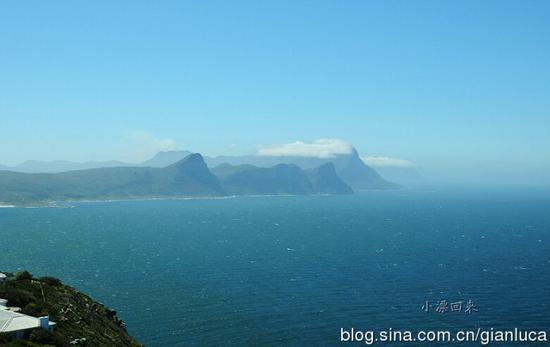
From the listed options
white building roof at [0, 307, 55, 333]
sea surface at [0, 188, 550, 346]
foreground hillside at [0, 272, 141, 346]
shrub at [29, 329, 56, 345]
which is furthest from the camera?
sea surface at [0, 188, 550, 346]

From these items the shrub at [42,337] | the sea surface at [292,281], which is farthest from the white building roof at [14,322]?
Answer: the sea surface at [292,281]

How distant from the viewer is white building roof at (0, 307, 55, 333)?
36056 mm

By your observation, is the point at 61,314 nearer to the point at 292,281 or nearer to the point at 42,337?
the point at 42,337

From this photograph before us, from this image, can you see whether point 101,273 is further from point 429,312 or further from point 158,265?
point 429,312

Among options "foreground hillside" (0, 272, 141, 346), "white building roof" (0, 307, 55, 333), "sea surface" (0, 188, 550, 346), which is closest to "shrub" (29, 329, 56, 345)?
"foreground hillside" (0, 272, 141, 346)

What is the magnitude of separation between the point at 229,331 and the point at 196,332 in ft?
17.1

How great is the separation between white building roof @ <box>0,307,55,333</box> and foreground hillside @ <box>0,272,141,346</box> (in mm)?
1220

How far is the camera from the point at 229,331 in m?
75.3

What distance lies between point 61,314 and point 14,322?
344 inches

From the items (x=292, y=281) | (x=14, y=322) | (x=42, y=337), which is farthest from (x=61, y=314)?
(x=292, y=281)

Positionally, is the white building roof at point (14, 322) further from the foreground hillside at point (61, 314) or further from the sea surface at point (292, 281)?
the sea surface at point (292, 281)

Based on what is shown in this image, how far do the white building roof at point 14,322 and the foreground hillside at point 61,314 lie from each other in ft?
4.00

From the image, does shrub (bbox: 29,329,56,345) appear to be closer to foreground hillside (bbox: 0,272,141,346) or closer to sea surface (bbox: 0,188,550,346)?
foreground hillside (bbox: 0,272,141,346)

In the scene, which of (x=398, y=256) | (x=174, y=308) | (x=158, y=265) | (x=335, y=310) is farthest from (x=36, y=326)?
(x=398, y=256)
